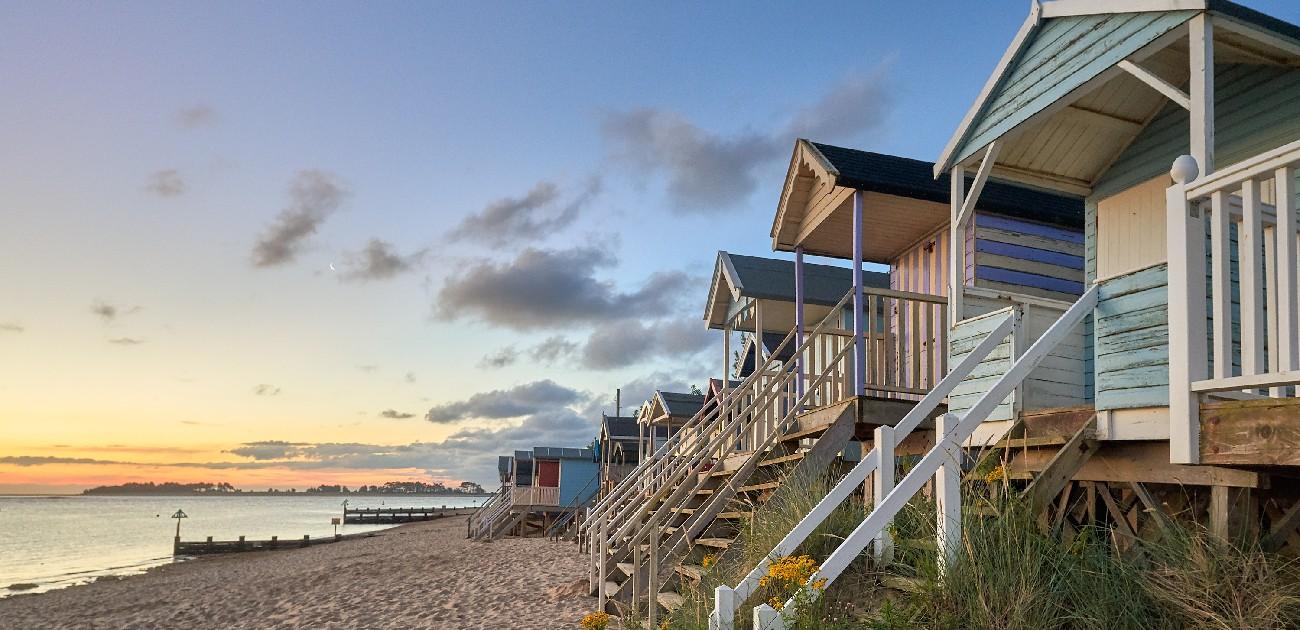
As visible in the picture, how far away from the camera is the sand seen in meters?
12.7

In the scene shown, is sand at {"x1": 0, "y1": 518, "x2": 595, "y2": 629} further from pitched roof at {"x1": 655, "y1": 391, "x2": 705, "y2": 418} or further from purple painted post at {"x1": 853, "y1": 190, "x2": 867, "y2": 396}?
pitched roof at {"x1": 655, "y1": 391, "x2": 705, "y2": 418}

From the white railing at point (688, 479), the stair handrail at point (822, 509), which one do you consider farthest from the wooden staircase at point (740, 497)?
the stair handrail at point (822, 509)

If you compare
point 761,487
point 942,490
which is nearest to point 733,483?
point 761,487

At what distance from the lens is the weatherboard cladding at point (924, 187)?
34.2 feet

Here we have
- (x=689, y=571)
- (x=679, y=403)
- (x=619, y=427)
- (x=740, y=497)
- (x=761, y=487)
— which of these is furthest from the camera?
(x=619, y=427)

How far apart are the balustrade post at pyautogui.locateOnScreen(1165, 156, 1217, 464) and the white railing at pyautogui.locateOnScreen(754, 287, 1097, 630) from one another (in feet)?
3.10

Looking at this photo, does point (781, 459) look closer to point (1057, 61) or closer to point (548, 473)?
point (1057, 61)

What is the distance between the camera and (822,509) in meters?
5.62

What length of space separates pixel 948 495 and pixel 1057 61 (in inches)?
147

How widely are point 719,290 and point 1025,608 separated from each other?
13225 millimetres

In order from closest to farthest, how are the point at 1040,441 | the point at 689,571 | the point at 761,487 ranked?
the point at 1040,441, the point at 689,571, the point at 761,487

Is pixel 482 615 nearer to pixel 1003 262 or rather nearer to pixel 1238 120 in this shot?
pixel 1003 262

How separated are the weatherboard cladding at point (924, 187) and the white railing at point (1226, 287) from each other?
5.23 m

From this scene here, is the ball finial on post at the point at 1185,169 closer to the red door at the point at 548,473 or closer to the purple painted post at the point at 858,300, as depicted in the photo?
the purple painted post at the point at 858,300
